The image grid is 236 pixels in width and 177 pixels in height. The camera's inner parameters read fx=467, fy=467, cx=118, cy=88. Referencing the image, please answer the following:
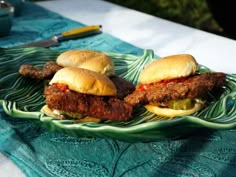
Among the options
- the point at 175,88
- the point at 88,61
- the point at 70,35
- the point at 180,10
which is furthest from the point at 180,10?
the point at 175,88

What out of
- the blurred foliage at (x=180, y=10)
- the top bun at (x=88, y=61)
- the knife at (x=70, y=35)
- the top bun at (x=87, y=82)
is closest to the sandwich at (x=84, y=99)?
the top bun at (x=87, y=82)

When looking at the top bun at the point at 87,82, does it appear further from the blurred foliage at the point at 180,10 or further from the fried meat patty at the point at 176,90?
the blurred foliage at the point at 180,10

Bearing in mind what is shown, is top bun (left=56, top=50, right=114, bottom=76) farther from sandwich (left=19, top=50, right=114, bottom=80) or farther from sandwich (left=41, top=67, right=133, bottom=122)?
sandwich (left=41, top=67, right=133, bottom=122)

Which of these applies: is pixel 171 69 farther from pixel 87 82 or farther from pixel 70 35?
pixel 70 35

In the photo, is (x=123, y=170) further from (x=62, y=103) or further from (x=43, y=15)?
(x=43, y=15)

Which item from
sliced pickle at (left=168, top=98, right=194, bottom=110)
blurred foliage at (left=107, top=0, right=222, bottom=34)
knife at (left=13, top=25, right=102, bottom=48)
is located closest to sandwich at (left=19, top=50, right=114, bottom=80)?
sliced pickle at (left=168, top=98, right=194, bottom=110)
